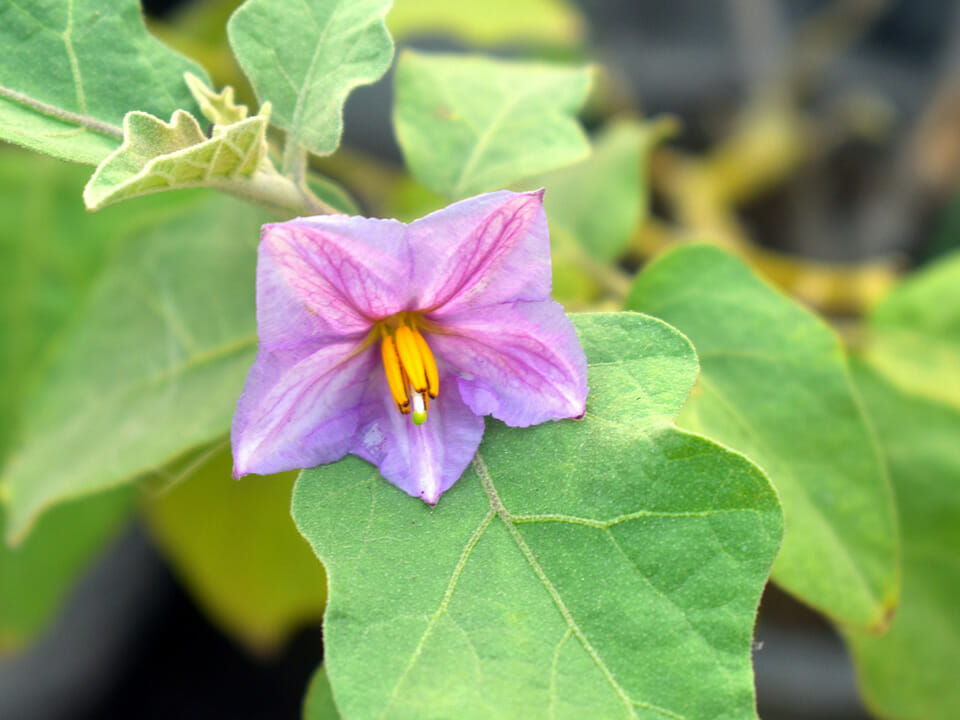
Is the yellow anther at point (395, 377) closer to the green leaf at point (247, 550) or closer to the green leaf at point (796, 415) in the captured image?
the green leaf at point (796, 415)

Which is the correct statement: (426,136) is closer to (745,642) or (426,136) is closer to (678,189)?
(745,642)

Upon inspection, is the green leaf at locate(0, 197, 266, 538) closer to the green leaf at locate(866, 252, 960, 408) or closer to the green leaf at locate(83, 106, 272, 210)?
the green leaf at locate(83, 106, 272, 210)

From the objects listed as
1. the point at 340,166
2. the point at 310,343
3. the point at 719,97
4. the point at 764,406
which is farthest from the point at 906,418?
the point at 719,97

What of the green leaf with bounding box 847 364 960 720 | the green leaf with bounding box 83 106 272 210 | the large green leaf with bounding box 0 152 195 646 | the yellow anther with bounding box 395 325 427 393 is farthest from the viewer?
the large green leaf with bounding box 0 152 195 646

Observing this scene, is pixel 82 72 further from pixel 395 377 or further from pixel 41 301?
pixel 41 301

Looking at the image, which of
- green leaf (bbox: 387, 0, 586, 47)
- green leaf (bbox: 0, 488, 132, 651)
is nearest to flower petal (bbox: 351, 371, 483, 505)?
green leaf (bbox: 0, 488, 132, 651)

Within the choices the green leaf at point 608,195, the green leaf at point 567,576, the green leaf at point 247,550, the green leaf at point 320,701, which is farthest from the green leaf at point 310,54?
the green leaf at point 247,550
